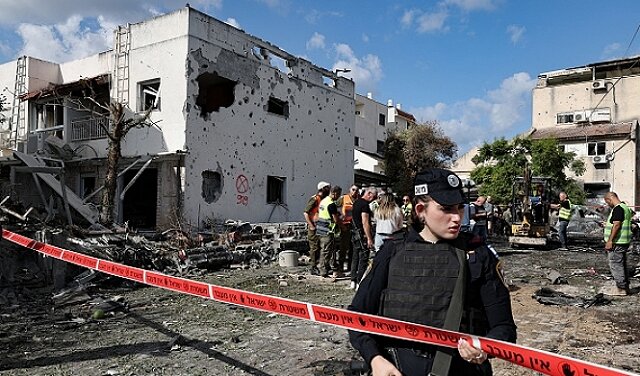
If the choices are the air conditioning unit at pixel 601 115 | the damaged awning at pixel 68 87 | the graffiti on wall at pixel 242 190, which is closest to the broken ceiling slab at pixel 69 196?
the damaged awning at pixel 68 87

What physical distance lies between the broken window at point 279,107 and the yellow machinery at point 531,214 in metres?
8.80

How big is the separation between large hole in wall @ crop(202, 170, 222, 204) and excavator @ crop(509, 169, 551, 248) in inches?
384

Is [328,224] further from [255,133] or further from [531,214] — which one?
[531,214]

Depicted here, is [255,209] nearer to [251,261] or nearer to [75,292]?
[251,261]

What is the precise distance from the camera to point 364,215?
8508mm

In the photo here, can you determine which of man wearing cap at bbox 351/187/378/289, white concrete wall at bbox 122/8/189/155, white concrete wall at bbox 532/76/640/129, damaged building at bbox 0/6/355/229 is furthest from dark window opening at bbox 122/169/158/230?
white concrete wall at bbox 532/76/640/129

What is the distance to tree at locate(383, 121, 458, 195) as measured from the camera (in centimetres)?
3005

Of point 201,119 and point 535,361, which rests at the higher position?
point 201,119

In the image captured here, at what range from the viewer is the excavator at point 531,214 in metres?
16.3

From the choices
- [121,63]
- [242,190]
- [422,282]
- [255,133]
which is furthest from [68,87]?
[422,282]

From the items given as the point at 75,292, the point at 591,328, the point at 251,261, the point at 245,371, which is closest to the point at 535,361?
the point at 245,371

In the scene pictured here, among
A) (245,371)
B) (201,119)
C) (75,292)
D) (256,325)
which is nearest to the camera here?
(245,371)

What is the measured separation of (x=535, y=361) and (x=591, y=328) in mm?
4946

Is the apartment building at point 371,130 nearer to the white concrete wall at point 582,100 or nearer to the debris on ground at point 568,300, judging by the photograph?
the white concrete wall at point 582,100
